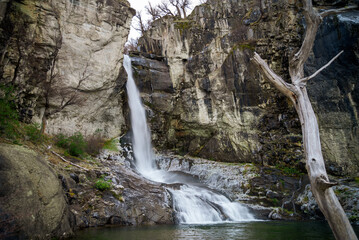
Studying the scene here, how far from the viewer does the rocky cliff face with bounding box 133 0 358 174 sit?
43.3ft

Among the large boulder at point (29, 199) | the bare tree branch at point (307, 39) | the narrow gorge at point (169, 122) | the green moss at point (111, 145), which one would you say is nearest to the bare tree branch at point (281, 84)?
the bare tree branch at point (307, 39)

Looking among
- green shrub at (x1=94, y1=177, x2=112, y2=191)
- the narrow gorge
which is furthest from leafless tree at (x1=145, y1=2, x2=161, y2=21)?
green shrub at (x1=94, y1=177, x2=112, y2=191)

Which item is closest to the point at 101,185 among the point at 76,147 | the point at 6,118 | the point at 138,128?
the point at 76,147

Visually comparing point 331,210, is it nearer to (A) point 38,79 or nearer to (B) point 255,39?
(A) point 38,79

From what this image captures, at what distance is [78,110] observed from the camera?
620 inches

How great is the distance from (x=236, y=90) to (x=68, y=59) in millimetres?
11252

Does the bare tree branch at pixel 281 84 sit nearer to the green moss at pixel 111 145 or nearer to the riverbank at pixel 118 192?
the riverbank at pixel 118 192

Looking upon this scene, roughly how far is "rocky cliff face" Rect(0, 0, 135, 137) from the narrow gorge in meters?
0.07

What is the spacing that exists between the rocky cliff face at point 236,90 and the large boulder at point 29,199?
40.2 feet

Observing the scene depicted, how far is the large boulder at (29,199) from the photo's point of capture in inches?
196

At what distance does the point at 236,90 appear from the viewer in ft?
55.8

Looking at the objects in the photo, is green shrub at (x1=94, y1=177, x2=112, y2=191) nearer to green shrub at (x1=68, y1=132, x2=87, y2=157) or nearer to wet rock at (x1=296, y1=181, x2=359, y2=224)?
green shrub at (x1=68, y1=132, x2=87, y2=157)

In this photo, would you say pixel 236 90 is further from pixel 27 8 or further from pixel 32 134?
pixel 27 8

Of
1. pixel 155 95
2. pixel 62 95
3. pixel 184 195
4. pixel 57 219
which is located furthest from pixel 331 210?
pixel 155 95
